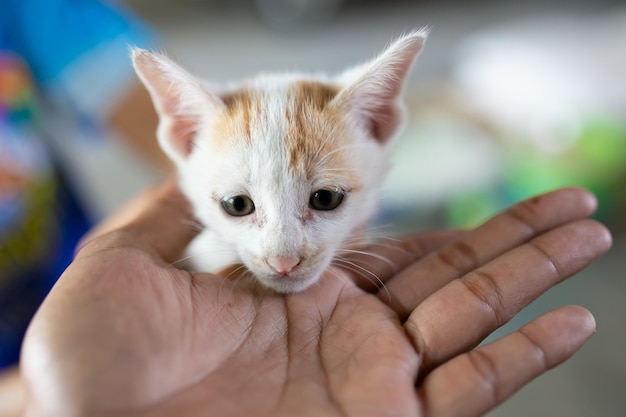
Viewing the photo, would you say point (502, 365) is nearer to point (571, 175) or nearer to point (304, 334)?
point (304, 334)

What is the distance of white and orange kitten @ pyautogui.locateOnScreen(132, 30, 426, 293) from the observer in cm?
108

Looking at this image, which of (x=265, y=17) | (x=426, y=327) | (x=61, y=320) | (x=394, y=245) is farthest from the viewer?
(x=265, y=17)

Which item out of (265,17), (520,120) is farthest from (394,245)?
(265,17)

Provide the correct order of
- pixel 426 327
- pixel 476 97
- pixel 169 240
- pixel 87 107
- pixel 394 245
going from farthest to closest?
pixel 476 97 → pixel 87 107 → pixel 394 245 → pixel 169 240 → pixel 426 327

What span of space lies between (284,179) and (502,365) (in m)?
0.55

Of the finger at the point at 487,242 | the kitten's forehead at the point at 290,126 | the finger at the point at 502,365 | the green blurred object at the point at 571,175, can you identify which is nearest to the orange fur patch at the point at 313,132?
the kitten's forehead at the point at 290,126

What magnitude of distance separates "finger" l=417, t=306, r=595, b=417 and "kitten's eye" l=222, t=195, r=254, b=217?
514mm

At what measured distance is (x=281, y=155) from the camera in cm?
109

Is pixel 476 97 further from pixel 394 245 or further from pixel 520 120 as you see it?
pixel 394 245

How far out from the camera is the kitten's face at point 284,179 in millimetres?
1076

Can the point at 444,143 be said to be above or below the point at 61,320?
below

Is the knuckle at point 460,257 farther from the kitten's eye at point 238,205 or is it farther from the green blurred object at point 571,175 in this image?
the green blurred object at point 571,175

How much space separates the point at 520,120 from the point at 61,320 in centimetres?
278

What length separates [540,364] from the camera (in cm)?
91
